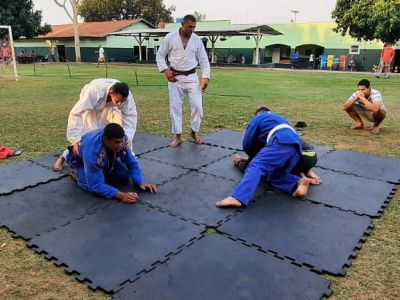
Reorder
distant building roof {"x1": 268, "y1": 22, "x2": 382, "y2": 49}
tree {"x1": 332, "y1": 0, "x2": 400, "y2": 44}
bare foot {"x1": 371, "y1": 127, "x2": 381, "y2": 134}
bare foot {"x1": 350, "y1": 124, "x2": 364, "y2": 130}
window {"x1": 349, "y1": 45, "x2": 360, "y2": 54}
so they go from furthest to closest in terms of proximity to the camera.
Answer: distant building roof {"x1": 268, "y1": 22, "x2": 382, "y2": 49}, window {"x1": 349, "y1": 45, "x2": 360, "y2": 54}, tree {"x1": 332, "y1": 0, "x2": 400, "y2": 44}, bare foot {"x1": 350, "y1": 124, "x2": 364, "y2": 130}, bare foot {"x1": 371, "y1": 127, "x2": 381, "y2": 134}

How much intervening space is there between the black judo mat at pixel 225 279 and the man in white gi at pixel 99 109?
1.54m

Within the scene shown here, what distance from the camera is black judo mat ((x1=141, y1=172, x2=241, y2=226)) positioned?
121 inches

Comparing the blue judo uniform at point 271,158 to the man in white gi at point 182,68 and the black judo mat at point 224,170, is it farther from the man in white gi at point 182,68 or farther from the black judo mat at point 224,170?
the man in white gi at point 182,68

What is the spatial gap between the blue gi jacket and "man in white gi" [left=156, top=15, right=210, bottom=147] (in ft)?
5.37

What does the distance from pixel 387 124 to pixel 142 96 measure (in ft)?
20.7

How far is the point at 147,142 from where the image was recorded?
209 inches

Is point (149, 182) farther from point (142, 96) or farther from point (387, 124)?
point (142, 96)

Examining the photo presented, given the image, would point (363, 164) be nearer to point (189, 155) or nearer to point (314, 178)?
point (314, 178)

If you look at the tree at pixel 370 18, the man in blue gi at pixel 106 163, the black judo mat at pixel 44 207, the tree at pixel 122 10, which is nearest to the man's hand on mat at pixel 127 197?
the man in blue gi at pixel 106 163

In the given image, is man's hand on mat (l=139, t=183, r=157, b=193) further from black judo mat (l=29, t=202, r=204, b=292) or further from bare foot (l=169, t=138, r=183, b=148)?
bare foot (l=169, t=138, r=183, b=148)

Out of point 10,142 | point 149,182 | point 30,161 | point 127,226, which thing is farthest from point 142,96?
point 127,226

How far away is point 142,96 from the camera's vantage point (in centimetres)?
1030

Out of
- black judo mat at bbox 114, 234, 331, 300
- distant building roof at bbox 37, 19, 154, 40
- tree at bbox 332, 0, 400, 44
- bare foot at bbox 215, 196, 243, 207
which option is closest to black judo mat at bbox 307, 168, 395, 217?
bare foot at bbox 215, 196, 243, 207

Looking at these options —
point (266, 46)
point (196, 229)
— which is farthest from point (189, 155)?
point (266, 46)
